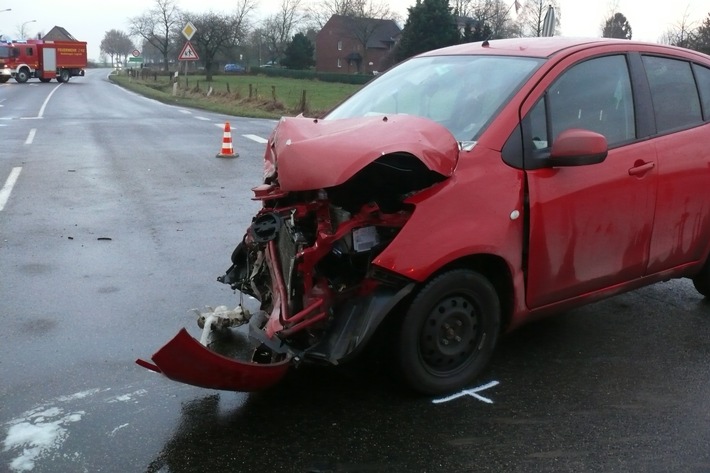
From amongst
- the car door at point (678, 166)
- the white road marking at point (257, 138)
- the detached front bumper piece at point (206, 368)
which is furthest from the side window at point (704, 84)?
the white road marking at point (257, 138)

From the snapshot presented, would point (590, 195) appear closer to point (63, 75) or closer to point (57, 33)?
point (63, 75)

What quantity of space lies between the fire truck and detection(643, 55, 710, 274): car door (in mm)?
55350

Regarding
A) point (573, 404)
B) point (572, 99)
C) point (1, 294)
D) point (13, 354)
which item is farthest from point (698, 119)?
point (1, 294)

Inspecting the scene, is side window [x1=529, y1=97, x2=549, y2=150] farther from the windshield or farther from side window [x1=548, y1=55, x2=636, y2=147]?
the windshield

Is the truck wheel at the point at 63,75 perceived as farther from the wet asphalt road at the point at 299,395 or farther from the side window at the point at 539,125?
the side window at the point at 539,125

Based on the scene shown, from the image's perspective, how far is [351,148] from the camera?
3.44 metres

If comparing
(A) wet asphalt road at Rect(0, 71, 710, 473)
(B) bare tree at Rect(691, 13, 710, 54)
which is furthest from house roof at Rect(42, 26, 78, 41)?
(A) wet asphalt road at Rect(0, 71, 710, 473)

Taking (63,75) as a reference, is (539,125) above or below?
below

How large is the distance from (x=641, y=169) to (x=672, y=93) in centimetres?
79

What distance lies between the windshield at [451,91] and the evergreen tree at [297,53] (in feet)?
295

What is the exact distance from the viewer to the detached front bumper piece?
126 inches

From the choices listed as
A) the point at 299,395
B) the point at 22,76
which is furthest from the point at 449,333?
the point at 22,76

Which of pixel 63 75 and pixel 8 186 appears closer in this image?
pixel 8 186

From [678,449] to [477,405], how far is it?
97 centimetres
